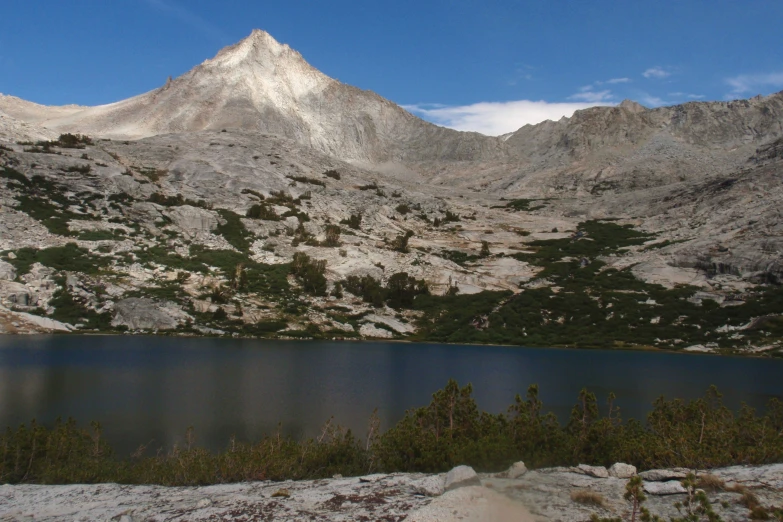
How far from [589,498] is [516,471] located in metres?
2.47

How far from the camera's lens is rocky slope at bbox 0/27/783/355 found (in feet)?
251

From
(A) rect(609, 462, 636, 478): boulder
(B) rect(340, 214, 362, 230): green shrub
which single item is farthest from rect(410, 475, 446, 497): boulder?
(B) rect(340, 214, 362, 230): green shrub

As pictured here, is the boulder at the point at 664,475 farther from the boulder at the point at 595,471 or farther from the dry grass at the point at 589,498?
the dry grass at the point at 589,498

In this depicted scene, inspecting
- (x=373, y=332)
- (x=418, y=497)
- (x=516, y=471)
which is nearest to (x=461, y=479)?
(x=418, y=497)

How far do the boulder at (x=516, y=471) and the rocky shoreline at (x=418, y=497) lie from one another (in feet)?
0.08

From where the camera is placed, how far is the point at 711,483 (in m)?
10.5

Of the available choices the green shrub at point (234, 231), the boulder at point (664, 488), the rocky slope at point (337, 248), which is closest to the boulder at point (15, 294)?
the rocky slope at point (337, 248)

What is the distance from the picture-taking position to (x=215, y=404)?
2900 cm

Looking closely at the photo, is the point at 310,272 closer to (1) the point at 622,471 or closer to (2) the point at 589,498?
(1) the point at 622,471

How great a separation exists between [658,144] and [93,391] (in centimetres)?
21235

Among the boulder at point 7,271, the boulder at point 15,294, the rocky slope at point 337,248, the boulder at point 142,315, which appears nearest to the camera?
the boulder at point 15,294

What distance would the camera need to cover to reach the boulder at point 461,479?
11273 millimetres

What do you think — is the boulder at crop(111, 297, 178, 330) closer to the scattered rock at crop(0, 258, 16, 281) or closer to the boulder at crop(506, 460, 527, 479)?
the scattered rock at crop(0, 258, 16, 281)

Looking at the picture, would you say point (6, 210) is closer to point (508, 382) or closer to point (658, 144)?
point (508, 382)
